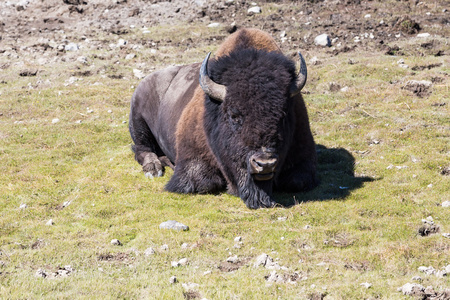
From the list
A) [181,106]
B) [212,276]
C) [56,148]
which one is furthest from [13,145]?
[212,276]

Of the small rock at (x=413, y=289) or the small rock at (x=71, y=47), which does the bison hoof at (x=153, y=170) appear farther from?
the small rock at (x=71, y=47)

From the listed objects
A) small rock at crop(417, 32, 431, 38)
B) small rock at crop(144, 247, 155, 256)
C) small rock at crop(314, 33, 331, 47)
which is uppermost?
small rock at crop(144, 247, 155, 256)

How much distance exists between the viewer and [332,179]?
26.6 feet

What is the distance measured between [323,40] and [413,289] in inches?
497

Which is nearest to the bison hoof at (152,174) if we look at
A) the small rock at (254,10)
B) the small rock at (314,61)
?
the small rock at (314,61)

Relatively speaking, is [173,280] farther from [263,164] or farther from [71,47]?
[71,47]

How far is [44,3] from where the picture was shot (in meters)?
22.7

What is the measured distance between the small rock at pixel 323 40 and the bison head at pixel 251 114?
9289 millimetres

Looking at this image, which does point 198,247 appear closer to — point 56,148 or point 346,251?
point 346,251

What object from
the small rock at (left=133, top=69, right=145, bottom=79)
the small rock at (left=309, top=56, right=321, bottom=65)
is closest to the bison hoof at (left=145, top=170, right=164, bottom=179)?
the small rock at (left=133, top=69, right=145, bottom=79)

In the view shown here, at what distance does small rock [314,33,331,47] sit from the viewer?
15914mm

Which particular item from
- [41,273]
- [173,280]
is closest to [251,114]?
[173,280]

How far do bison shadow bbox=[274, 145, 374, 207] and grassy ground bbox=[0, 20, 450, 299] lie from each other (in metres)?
0.03

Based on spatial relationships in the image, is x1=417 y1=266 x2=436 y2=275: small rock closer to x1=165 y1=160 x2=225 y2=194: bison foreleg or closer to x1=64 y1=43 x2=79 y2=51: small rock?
Result: x1=165 y1=160 x2=225 y2=194: bison foreleg
